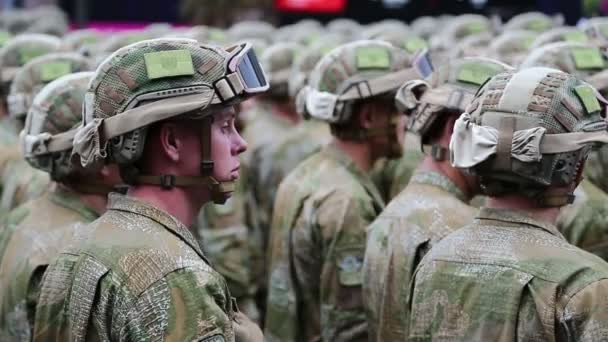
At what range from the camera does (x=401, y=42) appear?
8.95m

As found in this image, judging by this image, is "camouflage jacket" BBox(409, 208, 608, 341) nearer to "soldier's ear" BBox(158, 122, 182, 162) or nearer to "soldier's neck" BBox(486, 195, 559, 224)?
"soldier's neck" BBox(486, 195, 559, 224)

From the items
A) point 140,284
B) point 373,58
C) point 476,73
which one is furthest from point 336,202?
point 140,284

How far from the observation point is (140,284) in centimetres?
356

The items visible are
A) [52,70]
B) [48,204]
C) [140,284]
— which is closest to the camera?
[140,284]

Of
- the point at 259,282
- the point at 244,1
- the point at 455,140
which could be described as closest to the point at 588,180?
the point at 455,140

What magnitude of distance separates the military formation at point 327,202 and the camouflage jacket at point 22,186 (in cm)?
1

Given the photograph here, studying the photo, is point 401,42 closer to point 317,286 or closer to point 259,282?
point 259,282

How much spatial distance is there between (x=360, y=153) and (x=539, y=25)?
690 cm

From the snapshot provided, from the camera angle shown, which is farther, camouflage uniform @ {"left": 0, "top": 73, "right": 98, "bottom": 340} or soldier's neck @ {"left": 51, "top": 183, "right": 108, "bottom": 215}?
soldier's neck @ {"left": 51, "top": 183, "right": 108, "bottom": 215}

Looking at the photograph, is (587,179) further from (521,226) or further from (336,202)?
(521,226)

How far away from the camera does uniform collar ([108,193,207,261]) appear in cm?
376

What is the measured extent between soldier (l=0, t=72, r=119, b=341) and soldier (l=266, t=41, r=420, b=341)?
1.33 meters

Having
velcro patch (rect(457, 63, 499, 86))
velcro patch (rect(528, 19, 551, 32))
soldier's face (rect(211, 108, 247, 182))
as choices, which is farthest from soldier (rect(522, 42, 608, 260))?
velcro patch (rect(528, 19, 551, 32))

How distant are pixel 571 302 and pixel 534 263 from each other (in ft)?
0.65
